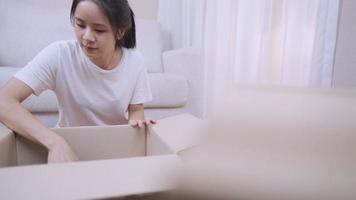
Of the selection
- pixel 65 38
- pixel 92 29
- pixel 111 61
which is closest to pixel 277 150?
pixel 92 29

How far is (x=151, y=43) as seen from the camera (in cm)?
195

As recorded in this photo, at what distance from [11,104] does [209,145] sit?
0.56 metres

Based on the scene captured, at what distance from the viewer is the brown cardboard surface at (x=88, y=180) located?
0.25 meters

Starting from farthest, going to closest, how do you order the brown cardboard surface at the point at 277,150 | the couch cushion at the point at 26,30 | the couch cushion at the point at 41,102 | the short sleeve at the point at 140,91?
the couch cushion at the point at 26,30, the couch cushion at the point at 41,102, the short sleeve at the point at 140,91, the brown cardboard surface at the point at 277,150

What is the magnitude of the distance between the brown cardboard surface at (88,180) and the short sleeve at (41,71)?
1.68 ft

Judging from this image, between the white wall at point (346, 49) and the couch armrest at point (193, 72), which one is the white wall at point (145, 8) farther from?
the white wall at point (346, 49)

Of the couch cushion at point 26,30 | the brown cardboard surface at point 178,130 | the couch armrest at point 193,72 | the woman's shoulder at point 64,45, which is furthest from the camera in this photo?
the couch cushion at point 26,30

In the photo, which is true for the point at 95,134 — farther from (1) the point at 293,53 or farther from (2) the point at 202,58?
(1) the point at 293,53

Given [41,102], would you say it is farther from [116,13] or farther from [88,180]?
[88,180]

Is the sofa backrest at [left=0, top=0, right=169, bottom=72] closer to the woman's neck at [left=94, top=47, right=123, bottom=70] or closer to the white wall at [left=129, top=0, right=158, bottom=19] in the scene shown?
the white wall at [left=129, top=0, right=158, bottom=19]

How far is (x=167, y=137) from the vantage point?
537mm

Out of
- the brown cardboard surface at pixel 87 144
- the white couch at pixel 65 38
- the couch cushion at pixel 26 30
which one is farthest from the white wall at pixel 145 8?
the brown cardboard surface at pixel 87 144

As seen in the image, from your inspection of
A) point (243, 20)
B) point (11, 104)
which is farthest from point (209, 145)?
point (243, 20)

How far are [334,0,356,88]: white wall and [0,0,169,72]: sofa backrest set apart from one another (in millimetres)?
1025
